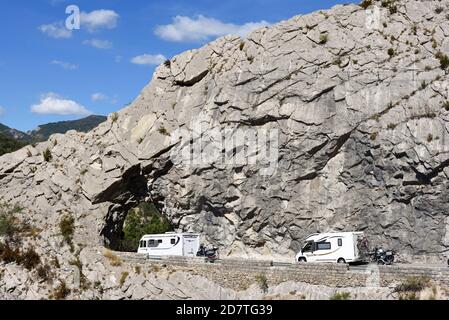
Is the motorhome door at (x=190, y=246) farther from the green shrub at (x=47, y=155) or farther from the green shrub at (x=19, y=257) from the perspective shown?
the green shrub at (x=47, y=155)

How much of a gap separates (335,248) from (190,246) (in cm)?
1202

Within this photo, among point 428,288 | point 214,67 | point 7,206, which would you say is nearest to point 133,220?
point 7,206

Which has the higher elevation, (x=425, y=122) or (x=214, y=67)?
(x=214, y=67)

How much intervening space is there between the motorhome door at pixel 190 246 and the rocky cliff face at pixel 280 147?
2.28 metres

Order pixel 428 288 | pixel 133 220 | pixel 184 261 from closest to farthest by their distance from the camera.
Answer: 1. pixel 428 288
2. pixel 184 261
3. pixel 133 220

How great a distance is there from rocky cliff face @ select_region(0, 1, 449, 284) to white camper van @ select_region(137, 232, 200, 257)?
94.0 inches

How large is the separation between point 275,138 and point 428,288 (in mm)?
17077

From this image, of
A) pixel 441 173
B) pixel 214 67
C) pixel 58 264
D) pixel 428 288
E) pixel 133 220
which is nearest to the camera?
pixel 428 288

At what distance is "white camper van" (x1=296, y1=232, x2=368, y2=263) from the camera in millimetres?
33812

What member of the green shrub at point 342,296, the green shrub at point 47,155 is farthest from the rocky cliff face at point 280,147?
the green shrub at point 342,296

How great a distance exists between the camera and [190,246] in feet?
133

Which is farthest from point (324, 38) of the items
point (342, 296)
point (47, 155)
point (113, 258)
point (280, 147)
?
point (47, 155)
